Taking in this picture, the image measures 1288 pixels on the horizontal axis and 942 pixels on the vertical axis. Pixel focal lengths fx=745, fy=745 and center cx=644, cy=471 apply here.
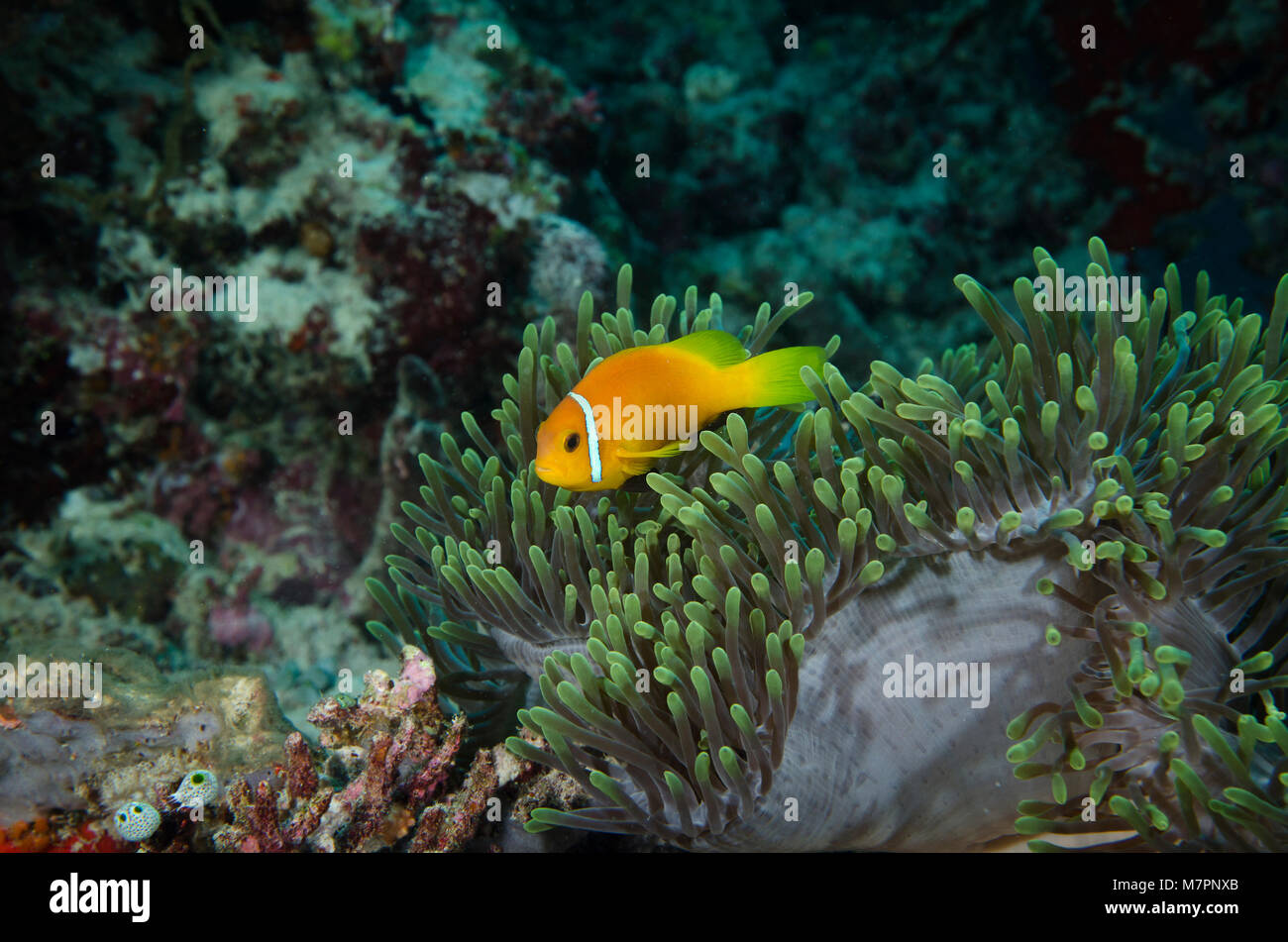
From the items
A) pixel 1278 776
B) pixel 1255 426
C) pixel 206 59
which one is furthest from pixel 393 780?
pixel 206 59

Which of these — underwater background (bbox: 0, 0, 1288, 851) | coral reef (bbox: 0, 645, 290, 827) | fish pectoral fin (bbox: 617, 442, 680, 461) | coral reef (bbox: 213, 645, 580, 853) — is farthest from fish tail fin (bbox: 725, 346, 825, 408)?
underwater background (bbox: 0, 0, 1288, 851)

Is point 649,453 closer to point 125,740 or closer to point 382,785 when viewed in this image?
point 382,785

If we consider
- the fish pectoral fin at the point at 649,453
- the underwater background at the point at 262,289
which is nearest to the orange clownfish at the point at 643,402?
the fish pectoral fin at the point at 649,453

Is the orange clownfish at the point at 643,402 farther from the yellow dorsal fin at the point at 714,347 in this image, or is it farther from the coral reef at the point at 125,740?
the coral reef at the point at 125,740

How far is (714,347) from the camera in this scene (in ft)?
7.23

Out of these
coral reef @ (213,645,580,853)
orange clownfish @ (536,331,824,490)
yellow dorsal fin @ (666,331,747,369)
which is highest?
yellow dorsal fin @ (666,331,747,369)

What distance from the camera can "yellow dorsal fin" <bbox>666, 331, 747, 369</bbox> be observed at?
2178mm

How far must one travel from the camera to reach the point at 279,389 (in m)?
4.62

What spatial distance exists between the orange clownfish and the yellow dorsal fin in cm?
2

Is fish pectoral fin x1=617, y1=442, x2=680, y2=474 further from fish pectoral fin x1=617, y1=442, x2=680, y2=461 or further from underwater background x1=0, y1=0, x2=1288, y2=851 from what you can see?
underwater background x1=0, y1=0, x2=1288, y2=851

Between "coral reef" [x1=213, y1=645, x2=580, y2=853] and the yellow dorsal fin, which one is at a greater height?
the yellow dorsal fin

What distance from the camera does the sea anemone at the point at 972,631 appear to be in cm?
187

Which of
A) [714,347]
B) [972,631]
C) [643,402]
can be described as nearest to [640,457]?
[643,402]
